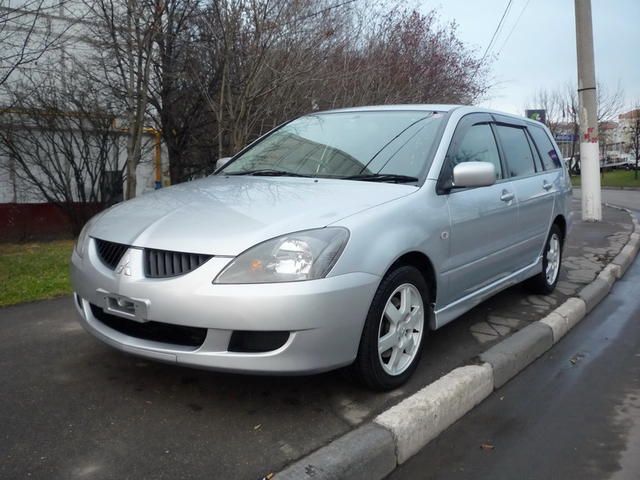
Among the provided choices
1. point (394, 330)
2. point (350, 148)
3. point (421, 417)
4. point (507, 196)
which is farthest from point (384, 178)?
point (421, 417)

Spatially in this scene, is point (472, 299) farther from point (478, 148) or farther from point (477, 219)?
point (478, 148)

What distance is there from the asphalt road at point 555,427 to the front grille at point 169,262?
52.4 inches

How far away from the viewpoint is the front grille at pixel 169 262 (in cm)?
268

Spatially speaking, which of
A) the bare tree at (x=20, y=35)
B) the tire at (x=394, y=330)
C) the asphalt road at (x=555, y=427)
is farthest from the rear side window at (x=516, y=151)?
the bare tree at (x=20, y=35)

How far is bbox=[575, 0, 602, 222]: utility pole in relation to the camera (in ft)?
36.7

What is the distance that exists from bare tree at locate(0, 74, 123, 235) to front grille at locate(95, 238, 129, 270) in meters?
6.72

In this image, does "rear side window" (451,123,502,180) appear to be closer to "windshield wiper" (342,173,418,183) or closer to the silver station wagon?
the silver station wagon

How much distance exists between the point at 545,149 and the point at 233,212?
384cm

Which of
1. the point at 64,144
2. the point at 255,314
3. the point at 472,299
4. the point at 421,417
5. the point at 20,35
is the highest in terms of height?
the point at 20,35

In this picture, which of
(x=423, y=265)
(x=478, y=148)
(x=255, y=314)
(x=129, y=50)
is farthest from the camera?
(x=129, y=50)

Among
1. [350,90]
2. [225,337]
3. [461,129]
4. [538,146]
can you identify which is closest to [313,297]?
[225,337]

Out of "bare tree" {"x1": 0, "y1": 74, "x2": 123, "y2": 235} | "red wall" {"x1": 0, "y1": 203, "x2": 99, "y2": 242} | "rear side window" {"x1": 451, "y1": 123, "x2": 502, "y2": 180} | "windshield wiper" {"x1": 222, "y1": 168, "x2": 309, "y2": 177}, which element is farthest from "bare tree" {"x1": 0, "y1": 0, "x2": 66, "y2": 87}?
"rear side window" {"x1": 451, "y1": 123, "x2": 502, "y2": 180}

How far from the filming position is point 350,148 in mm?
3877

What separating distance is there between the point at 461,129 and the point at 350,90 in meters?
7.43
